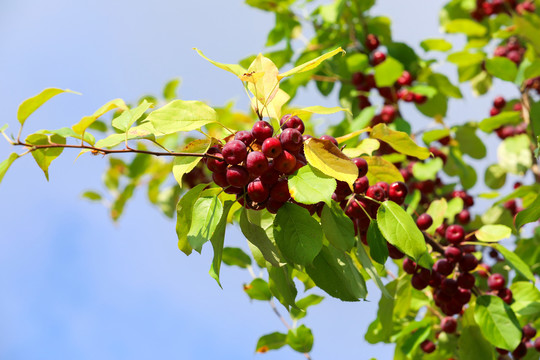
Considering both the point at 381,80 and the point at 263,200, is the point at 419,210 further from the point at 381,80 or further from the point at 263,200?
the point at 263,200

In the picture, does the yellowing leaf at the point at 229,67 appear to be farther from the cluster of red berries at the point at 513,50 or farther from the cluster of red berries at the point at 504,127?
the cluster of red berries at the point at 513,50

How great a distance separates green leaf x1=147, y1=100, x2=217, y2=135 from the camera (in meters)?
1.12

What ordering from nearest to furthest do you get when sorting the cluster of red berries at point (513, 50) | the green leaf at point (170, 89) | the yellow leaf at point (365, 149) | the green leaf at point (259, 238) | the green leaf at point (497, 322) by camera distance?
the green leaf at point (259, 238)
the yellow leaf at point (365, 149)
the green leaf at point (497, 322)
the cluster of red berries at point (513, 50)
the green leaf at point (170, 89)

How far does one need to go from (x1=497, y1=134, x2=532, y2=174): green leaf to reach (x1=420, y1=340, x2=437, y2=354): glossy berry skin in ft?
3.47

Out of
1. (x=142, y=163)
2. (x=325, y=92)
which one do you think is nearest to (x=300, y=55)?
(x=325, y=92)

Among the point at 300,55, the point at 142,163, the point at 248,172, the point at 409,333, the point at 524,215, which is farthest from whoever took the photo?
the point at 142,163

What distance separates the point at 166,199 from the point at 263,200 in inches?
90.1

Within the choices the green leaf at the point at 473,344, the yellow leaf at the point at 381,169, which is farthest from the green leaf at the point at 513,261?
the yellow leaf at the point at 381,169

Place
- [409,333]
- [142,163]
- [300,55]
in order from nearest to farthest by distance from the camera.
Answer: [409,333], [300,55], [142,163]

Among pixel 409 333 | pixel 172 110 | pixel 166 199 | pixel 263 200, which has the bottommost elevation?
pixel 409 333

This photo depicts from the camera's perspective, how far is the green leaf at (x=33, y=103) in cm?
119

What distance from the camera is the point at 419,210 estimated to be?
252cm

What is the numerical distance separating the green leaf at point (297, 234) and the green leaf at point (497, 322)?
0.86m

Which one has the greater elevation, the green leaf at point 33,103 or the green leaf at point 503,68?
the green leaf at point 33,103
